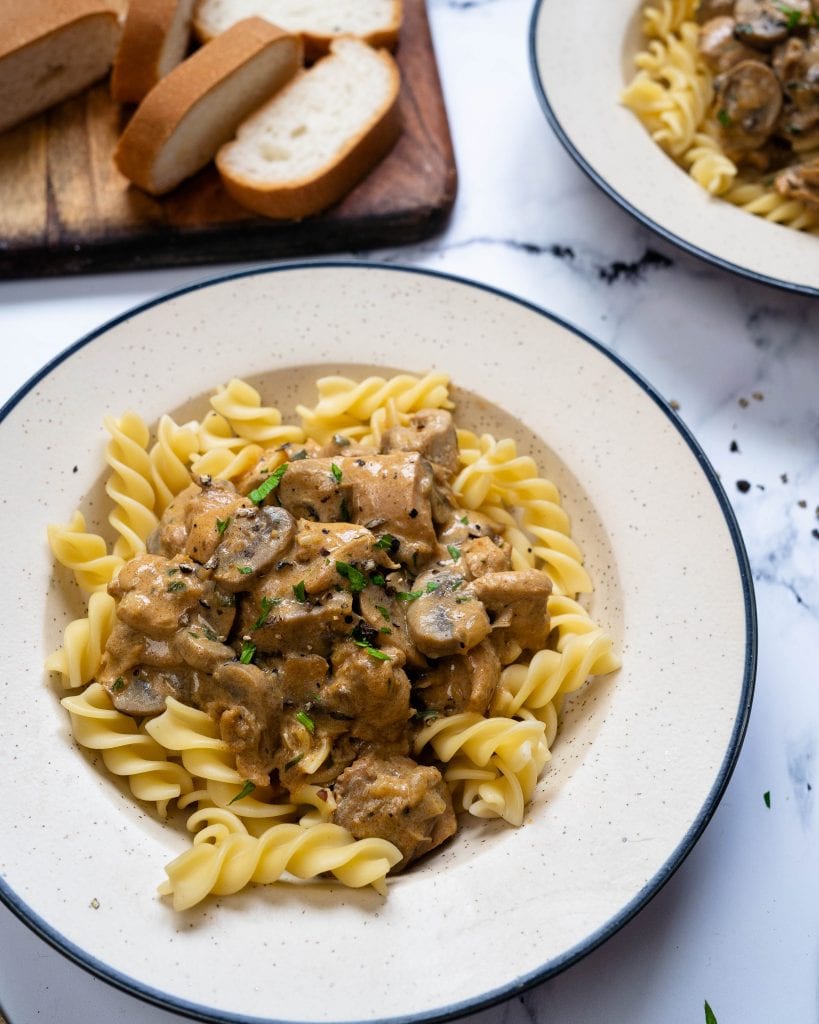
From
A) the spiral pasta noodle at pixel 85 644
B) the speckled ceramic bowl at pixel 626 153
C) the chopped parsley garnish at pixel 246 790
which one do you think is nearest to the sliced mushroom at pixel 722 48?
the speckled ceramic bowl at pixel 626 153

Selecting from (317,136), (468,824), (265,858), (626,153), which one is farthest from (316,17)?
(265,858)

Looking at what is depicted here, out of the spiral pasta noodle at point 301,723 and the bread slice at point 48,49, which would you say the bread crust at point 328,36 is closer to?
the bread slice at point 48,49

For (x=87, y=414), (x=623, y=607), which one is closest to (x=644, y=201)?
(x=623, y=607)

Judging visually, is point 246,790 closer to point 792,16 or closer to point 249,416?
point 249,416

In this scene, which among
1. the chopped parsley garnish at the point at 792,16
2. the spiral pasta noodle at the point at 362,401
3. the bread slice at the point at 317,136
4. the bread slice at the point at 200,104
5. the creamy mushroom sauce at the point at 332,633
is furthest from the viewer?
the chopped parsley garnish at the point at 792,16

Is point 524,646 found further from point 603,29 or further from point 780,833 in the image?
point 603,29

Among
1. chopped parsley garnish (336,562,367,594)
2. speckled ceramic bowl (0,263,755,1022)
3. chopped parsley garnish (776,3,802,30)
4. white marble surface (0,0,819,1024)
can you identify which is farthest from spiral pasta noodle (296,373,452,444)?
chopped parsley garnish (776,3,802,30)
